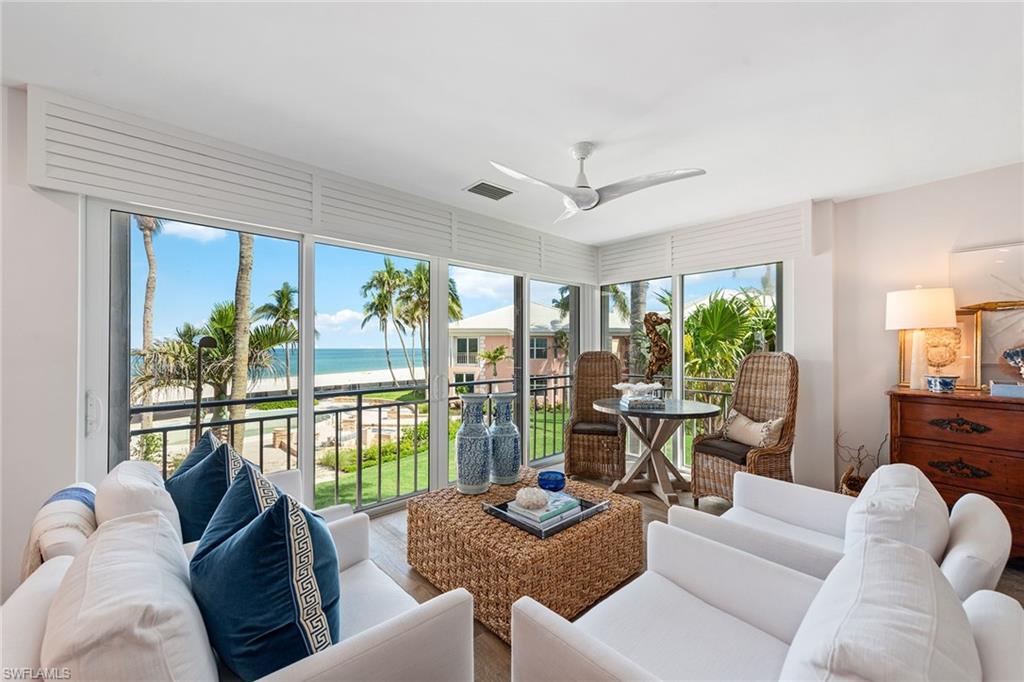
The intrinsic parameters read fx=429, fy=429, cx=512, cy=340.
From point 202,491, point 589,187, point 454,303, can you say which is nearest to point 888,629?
point 202,491

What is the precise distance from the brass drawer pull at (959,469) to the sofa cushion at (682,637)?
7.47ft

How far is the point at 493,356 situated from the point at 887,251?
323 cm

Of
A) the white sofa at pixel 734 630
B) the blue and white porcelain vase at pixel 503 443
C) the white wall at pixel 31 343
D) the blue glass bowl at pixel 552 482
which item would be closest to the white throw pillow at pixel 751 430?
the blue glass bowl at pixel 552 482

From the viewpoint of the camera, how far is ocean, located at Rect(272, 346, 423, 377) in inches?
113

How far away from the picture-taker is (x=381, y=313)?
3322 millimetres

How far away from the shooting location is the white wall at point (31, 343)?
193 centimetres

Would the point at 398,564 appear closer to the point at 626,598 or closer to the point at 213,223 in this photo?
the point at 626,598

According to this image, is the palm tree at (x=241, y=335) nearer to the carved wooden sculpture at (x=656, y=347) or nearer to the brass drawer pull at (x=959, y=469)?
the carved wooden sculpture at (x=656, y=347)

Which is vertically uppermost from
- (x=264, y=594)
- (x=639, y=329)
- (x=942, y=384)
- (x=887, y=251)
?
(x=887, y=251)

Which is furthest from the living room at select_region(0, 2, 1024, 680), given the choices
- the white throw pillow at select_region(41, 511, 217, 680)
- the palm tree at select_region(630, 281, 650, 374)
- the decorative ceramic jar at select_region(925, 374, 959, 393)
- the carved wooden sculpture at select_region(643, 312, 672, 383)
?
the palm tree at select_region(630, 281, 650, 374)

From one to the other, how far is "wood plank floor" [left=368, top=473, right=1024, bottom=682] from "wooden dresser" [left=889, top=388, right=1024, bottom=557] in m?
0.28

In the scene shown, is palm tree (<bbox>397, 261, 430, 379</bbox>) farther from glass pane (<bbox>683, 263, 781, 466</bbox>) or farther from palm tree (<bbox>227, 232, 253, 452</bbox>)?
glass pane (<bbox>683, 263, 781, 466</bbox>)

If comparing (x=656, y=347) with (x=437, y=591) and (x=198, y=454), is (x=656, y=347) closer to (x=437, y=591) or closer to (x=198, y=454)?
(x=437, y=591)

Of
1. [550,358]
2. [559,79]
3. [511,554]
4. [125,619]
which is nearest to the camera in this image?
[125,619]
